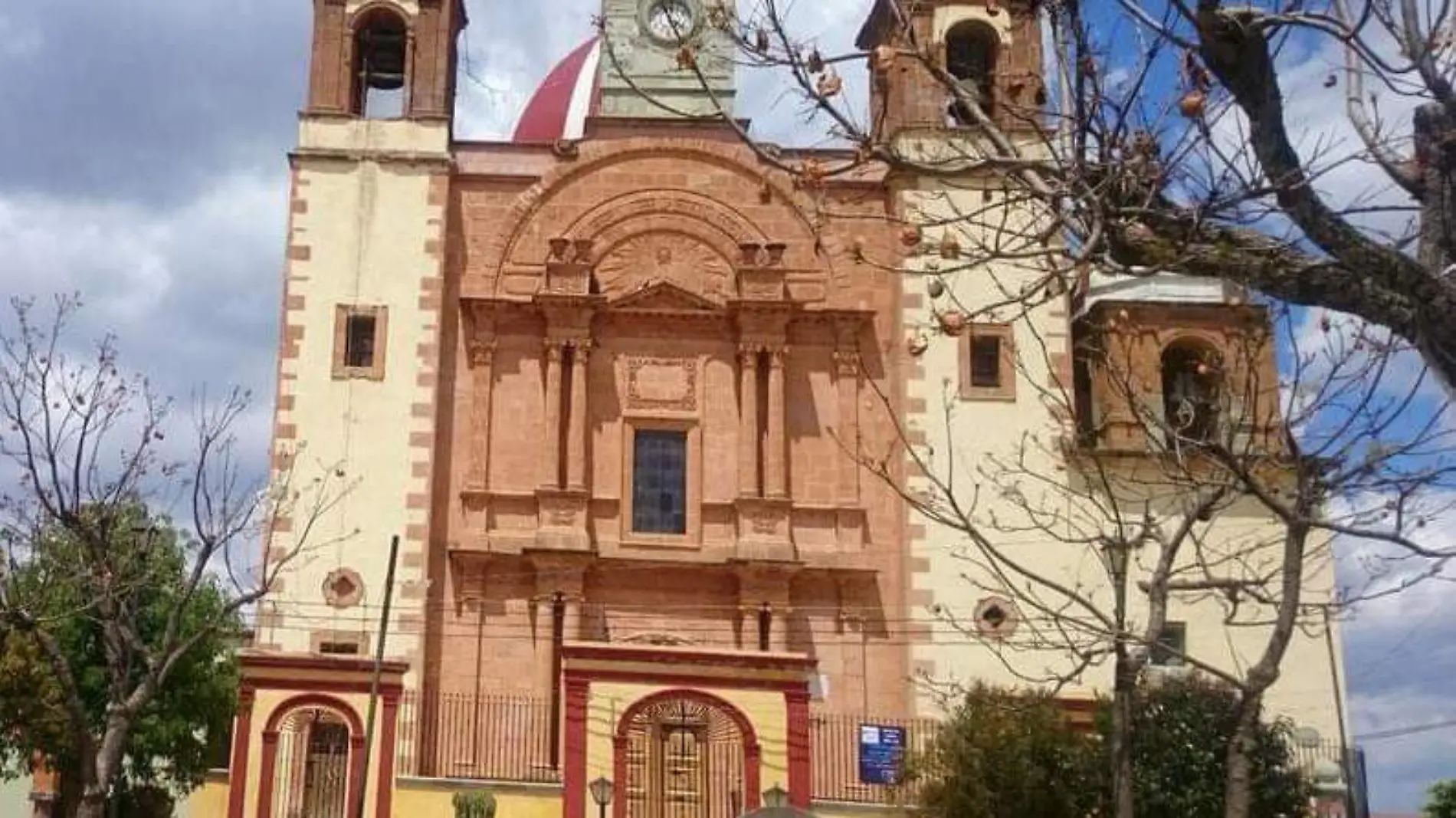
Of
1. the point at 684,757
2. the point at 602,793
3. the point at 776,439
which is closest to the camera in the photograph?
the point at 602,793

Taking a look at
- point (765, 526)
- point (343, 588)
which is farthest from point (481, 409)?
point (765, 526)

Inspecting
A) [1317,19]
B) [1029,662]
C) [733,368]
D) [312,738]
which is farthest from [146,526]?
[1317,19]

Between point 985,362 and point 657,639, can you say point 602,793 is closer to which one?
point 657,639

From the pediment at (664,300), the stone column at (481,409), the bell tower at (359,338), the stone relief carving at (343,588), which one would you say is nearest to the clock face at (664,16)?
the bell tower at (359,338)

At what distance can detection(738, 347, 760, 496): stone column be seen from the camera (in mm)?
23828

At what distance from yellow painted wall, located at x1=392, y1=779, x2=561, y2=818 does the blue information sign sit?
13.0 feet

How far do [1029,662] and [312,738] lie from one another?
9.62 meters

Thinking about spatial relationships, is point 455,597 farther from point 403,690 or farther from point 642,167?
point 642,167

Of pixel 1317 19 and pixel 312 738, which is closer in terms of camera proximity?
pixel 1317 19

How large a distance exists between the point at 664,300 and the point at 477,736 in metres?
6.71

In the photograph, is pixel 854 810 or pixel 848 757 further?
pixel 848 757

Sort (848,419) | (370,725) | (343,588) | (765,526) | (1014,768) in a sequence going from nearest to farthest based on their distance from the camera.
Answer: (1014,768) → (370,725) → (343,588) → (765,526) → (848,419)

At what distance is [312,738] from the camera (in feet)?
67.8

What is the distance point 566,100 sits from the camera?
3484 cm
